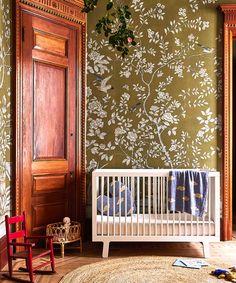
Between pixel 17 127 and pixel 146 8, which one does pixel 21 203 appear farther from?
pixel 146 8

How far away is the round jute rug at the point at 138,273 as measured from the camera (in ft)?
10.0

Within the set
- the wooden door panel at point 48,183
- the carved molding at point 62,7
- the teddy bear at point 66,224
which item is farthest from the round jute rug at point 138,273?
the carved molding at point 62,7

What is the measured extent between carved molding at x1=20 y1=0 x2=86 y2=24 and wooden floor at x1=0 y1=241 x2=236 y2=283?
88.9 inches

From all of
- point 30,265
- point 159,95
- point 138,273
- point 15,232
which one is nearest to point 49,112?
point 159,95

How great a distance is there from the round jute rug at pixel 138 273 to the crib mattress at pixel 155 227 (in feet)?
0.86

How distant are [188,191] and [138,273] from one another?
89cm

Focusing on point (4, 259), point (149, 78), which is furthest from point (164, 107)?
point (4, 259)

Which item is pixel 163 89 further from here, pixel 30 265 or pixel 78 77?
pixel 30 265

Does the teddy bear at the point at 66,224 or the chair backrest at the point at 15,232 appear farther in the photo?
the teddy bear at the point at 66,224

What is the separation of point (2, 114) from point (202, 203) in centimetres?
189

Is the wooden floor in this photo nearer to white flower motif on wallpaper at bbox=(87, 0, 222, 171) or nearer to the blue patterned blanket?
the blue patterned blanket

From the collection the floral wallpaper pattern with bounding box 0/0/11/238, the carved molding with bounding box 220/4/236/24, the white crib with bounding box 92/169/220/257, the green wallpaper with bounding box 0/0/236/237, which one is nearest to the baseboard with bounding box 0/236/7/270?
the floral wallpaper pattern with bounding box 0/0/11/238

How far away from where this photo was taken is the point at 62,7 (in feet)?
13.5

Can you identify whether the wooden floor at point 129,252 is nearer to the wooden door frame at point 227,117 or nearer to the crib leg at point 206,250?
the crib leg at point 206,250
